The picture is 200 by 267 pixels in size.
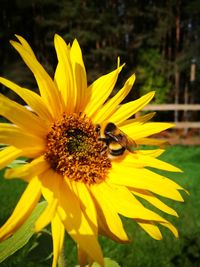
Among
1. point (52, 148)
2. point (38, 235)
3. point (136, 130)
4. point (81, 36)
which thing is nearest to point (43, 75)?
point (52, 148)

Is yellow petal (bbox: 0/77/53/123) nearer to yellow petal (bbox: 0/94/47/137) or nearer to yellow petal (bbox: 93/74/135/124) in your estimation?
yellow petal (bbox: 0/94/47/137)

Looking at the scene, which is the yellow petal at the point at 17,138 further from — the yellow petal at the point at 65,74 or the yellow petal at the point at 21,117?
the yellow petal at the point at 65,74

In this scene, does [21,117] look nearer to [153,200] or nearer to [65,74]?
[65,74]

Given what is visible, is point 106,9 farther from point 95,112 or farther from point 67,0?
point 95,112

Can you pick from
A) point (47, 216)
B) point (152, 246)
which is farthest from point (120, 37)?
point (47, 216)

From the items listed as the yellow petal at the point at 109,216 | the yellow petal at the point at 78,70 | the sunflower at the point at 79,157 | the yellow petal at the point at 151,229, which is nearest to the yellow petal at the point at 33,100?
the sunflower at the point at 79,157

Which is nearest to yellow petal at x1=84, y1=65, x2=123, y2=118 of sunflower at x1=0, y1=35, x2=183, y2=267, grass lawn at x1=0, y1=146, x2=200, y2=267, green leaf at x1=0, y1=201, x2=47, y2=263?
sunflower at x1=0, y1=35, x2=183, y2=267
